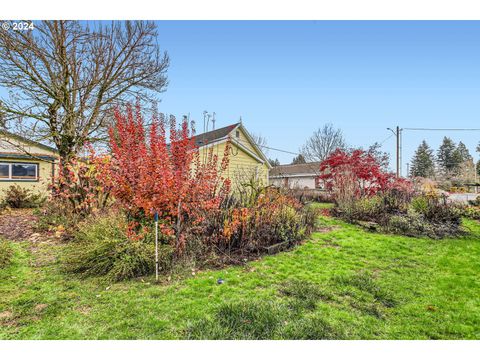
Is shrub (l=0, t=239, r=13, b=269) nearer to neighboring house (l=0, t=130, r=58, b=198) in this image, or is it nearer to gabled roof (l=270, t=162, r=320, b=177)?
neighboring house (l=0, t=130, r=58, b=198)

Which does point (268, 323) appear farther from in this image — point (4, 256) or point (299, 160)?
point (299, 160)

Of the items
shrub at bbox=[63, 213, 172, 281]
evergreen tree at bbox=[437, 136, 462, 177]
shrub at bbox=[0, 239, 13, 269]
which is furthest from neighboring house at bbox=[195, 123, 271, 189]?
evergreen tree at bbox=[437, 136, 462, 177]

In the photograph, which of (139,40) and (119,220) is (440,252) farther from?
(139,40)

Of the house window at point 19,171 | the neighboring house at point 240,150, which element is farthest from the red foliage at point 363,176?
the house window at point 19,171

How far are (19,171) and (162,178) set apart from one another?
13355 millimetres

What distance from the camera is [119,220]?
13.3 feet

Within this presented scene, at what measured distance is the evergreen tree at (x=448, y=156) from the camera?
132 ft

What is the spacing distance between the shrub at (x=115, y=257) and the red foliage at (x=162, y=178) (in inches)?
14.2

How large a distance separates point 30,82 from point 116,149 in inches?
267

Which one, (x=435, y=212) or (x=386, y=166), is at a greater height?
(x=386, y=166)

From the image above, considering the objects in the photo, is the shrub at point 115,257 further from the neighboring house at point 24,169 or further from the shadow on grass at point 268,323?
the neighboring house at point 24,169

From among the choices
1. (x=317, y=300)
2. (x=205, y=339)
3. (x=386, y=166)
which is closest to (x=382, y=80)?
(x=317, y=300)

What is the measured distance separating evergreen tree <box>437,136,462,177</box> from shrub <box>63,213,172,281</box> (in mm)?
49206

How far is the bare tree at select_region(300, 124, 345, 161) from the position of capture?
2839 cm
